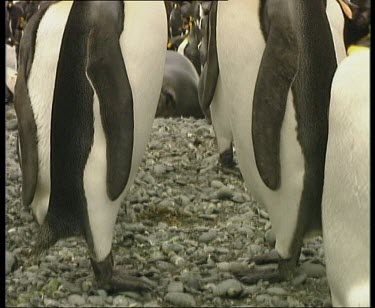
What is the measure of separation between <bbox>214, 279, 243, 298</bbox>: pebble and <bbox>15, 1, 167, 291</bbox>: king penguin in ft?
0.59

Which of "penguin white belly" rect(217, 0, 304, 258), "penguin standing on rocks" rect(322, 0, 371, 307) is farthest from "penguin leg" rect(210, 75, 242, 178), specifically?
"penguin standing on rocks" rect(322, 0, 371, 307)

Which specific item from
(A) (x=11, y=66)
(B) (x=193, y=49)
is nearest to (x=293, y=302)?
(B) (x=193, y=49)

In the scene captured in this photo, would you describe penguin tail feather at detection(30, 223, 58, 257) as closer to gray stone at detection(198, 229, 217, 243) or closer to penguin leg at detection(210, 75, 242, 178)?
gray stone at detection(198, 229, 217, 243)

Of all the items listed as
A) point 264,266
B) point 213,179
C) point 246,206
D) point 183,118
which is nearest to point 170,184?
point 213,179

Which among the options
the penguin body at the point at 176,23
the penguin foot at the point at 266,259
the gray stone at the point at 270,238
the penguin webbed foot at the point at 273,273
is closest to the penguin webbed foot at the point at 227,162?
the gray stone at the point at 270,238

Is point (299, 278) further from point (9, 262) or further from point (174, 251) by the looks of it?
point (9, 262)

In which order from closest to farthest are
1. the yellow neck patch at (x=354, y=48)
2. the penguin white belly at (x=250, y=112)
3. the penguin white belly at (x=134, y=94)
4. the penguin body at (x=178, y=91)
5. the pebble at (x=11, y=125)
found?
the yellow neck patch at (x=354, y=48) → the penguin white belly at (x=134, y=94) → the penguin white belly at (x=250, y=112) → the pebble at (x=11, y=125) → the penguin body at (x=178, y=91)

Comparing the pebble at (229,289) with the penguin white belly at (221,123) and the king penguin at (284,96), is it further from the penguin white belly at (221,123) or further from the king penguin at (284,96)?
the penguin white belly at (221,123)

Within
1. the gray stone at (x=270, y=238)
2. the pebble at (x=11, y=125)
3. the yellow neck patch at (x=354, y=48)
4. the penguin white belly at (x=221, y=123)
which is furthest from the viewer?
the pebble at (x=11, y=125)

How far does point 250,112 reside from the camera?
74.7 inches

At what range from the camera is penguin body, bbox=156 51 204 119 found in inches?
183

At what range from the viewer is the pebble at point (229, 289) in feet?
6.21

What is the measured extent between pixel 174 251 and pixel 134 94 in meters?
0.62
